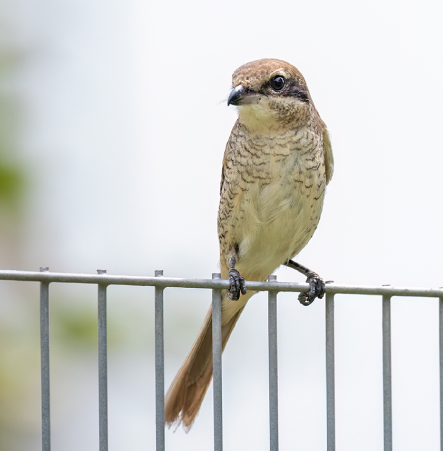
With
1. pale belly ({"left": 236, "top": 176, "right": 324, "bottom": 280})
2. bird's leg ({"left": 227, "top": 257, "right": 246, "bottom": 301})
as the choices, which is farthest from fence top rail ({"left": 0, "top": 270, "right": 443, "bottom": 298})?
pale belly ({"left": 236, "top": 176, "right": 324, "bottom": 280})

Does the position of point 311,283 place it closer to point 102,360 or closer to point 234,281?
point 234,281

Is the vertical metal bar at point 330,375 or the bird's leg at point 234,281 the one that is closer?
the vertical metal bar at point 330,375

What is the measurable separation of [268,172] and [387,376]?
32.5 inches

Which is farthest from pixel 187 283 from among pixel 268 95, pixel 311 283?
pixel 268 95

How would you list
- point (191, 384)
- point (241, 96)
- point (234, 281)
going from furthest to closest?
point (241, 96) < point (191, 384) < point (234, 281)

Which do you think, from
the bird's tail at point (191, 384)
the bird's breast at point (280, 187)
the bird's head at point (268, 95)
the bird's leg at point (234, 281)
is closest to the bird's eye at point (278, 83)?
the bird's head at point (268, 95)

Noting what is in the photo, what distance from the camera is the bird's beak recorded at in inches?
70.8

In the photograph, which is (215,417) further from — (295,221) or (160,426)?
(295,221)

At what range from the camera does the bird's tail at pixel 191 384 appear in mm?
1678

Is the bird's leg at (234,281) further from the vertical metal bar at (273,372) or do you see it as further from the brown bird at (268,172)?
the vertical metal bar at (273,372)

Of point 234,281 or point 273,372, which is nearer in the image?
point 273,372

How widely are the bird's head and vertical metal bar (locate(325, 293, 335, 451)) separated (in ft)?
2.52

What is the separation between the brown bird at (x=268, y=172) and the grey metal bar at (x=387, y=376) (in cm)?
44

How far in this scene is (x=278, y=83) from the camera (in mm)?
1913
